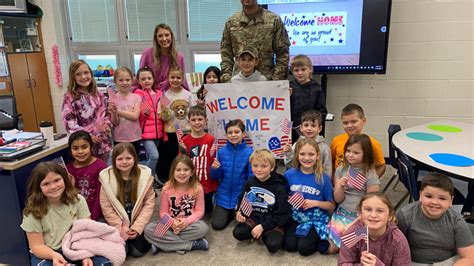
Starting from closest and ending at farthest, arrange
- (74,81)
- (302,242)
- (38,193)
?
(38,193) → (302,242) → (74,81)

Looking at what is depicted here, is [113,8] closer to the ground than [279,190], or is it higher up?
higher up

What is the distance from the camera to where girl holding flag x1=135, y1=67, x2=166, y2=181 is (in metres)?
3.08

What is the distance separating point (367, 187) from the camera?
7.47 feet

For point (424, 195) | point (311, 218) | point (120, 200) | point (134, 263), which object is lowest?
point (134, 263)

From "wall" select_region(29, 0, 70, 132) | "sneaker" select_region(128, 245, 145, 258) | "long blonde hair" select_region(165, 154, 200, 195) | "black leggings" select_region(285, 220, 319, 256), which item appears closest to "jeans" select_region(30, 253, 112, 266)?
"sneaker" select_region(128, 245, 145, 258)

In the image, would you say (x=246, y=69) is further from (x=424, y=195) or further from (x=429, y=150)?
(x=424, y=195)

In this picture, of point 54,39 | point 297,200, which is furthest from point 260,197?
point 54,39

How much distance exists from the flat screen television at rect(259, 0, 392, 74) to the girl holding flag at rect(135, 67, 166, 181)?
1483 millimetres

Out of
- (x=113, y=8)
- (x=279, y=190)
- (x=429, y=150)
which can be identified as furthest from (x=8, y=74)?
(x=429, y=150)

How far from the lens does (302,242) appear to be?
2350 millimetres

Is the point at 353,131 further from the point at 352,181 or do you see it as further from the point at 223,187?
the point at 223,187

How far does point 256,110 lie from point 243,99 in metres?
0.14

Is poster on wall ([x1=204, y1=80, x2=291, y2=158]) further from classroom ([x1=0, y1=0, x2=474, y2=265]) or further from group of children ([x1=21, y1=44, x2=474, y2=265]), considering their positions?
group of children ([x1=21, y1=44, x2=474, y2=265])

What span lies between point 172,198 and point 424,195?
1561 millimetres
